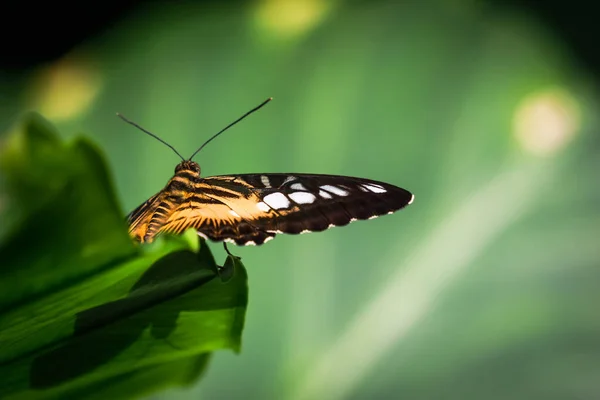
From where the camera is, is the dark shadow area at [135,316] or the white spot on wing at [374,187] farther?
the white spot on wing at [374,187]

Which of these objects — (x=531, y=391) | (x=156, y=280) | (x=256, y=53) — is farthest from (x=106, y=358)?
(x=256, y=53)

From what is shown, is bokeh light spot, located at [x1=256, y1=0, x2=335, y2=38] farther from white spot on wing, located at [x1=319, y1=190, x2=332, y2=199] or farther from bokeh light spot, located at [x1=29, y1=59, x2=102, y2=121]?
white spot on wing, located at [x1=319, y1=190, x2=332, y2=199]

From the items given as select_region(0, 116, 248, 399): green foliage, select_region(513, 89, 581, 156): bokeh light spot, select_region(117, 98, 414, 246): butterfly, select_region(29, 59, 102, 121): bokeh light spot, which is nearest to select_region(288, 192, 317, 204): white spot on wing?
select_region(117, 98, 414, 246): butterfly

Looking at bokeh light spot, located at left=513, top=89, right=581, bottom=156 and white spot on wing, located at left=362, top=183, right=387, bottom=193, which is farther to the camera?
bokeh light spot, located at left=513, top=89, right=581, bottom=156

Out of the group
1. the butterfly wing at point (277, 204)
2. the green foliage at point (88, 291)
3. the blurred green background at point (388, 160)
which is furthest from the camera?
the blurred green background at point (388, 160)

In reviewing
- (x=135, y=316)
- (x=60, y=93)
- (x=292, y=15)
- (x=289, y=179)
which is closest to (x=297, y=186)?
(x=289, y=179)

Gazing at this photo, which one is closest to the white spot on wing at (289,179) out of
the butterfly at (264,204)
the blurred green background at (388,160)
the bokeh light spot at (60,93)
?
the butterfly at (264,204)

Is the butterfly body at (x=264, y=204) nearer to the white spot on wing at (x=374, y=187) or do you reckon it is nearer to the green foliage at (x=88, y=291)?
the white spot on wing at (x=374, y=187)

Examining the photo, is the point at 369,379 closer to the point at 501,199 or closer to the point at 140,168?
the point at 501,199
